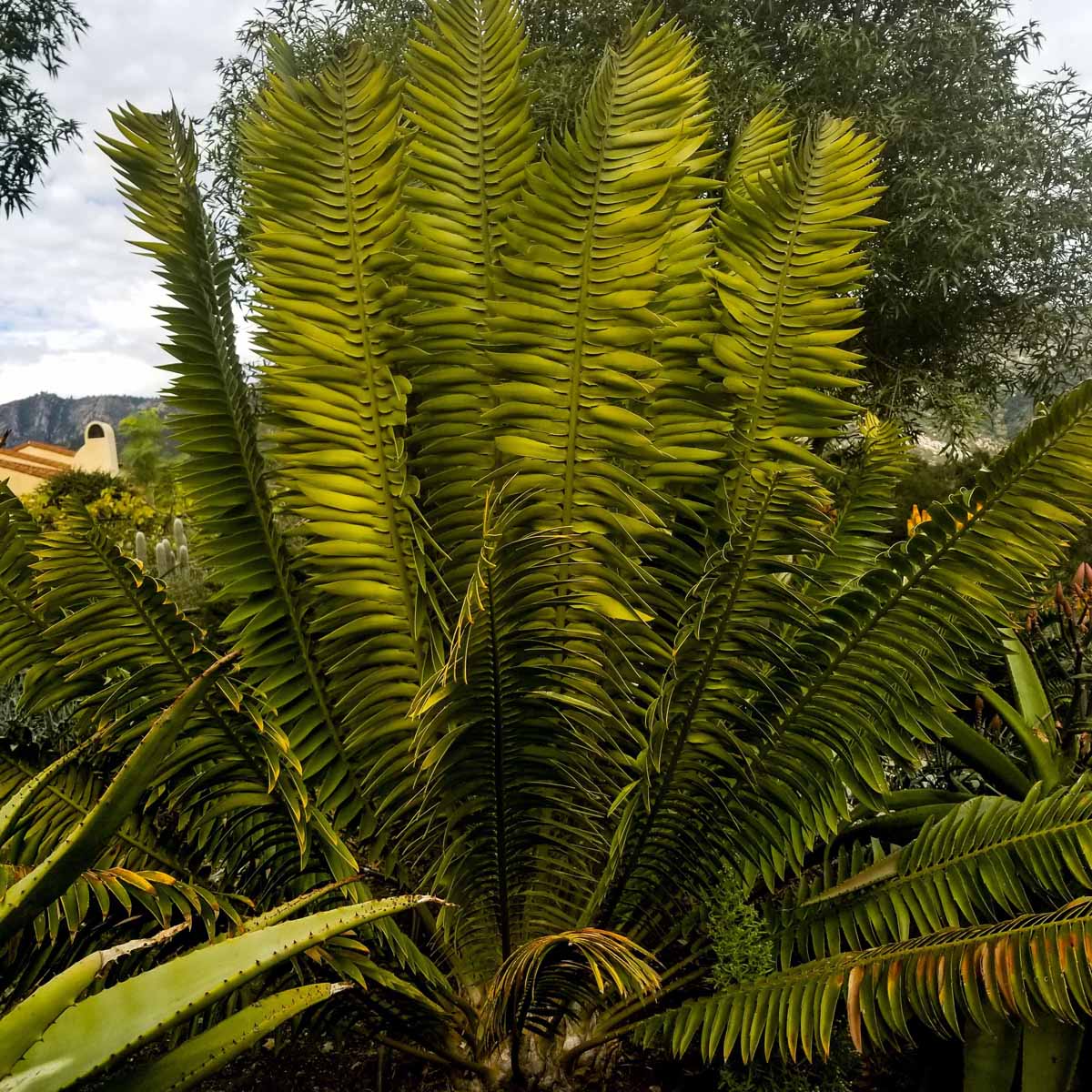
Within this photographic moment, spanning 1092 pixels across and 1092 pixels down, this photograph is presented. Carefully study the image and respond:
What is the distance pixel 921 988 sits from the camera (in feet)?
4.95

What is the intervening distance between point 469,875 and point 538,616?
1.82ft

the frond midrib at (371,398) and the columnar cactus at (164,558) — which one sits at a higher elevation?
the columnar cactus at (164,558)

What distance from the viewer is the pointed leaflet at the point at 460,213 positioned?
1873 mm

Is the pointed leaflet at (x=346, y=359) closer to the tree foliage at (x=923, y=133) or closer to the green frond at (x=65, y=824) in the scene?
the green frond at (x=65, y=824)

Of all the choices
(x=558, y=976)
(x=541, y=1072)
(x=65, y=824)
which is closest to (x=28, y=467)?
(x=65, y=824)

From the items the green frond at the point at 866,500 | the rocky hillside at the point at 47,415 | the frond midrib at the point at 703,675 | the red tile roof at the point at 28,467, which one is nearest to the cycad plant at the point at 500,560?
the frond midrib at the point at 703,675

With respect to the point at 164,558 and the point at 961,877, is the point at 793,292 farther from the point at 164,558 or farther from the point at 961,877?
the point at 164,558

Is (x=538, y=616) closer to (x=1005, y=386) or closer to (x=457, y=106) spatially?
(x=457, y=106)

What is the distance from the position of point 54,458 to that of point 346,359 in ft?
96.5

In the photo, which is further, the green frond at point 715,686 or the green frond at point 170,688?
the green frond at point 715,686

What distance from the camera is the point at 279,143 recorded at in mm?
1767

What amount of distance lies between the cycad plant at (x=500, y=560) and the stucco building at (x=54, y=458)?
68.4ft

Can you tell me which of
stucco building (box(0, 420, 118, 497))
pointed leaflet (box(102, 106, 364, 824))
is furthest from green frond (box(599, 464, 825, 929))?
stucco building (box(0, 420, 118, 497))

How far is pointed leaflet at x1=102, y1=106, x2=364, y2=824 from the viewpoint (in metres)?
1.75
